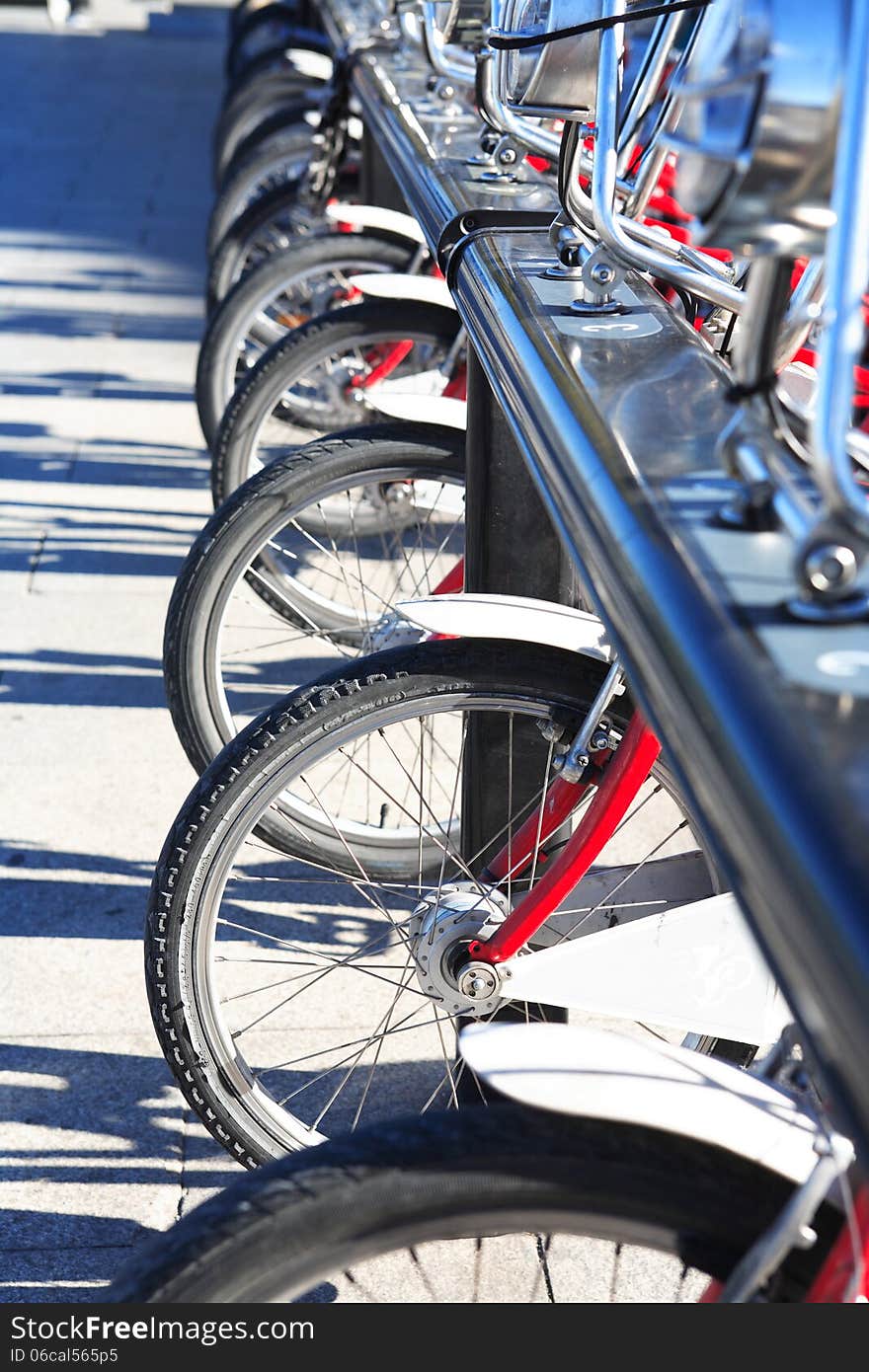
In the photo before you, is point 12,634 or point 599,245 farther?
point 12,634

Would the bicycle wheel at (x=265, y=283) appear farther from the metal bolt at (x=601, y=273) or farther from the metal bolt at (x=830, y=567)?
the metal bolt at (x=830, y=567)

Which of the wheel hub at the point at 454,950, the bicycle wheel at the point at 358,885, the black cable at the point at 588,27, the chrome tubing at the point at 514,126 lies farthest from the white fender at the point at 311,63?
the wheel hub at the point at 454,950

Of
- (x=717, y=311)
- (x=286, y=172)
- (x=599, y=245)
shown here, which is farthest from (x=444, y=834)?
(x=286, y=172)

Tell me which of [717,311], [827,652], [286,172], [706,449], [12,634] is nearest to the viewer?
[827,652]

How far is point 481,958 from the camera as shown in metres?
1.90

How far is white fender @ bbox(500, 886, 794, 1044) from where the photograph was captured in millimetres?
1799

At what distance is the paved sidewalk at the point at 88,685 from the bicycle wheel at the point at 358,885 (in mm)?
187

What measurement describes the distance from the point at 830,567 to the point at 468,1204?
0.48 meters

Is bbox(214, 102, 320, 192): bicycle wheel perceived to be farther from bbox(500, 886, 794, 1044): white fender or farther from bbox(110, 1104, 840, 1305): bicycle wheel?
bbox(110, 1104, 840, 1305): bicycle wheel

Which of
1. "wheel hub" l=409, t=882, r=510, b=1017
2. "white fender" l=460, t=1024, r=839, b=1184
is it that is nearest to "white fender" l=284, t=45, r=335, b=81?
"wheel hub" l=409, t=882, r=510, b=1017

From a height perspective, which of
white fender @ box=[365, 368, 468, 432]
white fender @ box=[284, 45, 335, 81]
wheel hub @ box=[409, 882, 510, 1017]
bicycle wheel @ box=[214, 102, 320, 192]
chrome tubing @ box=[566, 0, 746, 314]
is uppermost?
white fender @ box=[284, 45, 335, 81]

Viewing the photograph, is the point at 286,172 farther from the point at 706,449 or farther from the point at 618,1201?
the point at 618,1201

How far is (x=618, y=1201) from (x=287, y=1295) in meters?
0.24

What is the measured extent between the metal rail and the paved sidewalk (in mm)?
1201
